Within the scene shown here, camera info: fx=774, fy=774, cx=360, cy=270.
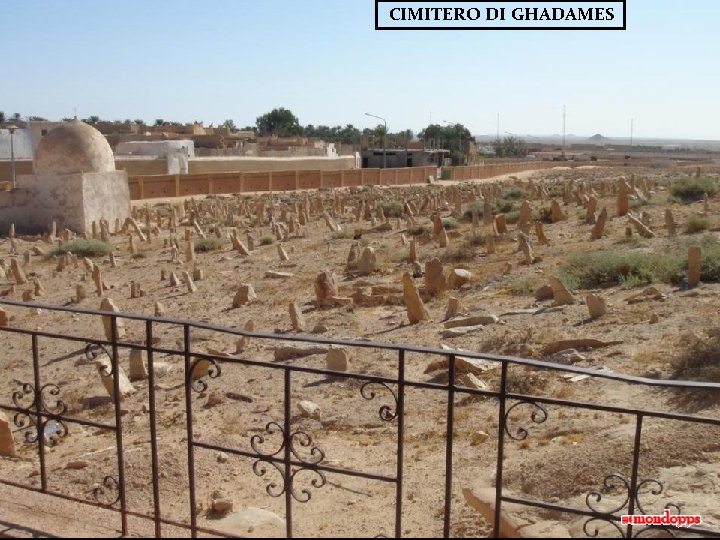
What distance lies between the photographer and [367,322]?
9867 mm

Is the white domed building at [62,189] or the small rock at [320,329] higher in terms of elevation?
the white domed building at [62,189]

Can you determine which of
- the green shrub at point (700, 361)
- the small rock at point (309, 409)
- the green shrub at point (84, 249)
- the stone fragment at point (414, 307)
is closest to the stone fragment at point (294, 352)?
the small rock at point (309, 409)

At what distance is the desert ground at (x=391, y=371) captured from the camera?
480cm

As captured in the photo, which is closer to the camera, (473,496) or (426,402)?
(473,496)

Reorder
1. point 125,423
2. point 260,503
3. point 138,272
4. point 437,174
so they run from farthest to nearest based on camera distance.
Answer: point 437,174
point 138,272
point 125,423
point 260,503

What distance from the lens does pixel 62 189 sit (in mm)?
21484

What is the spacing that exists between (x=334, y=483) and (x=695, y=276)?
21.1 ft

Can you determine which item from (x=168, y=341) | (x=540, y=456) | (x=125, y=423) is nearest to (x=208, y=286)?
(x=168, y=341)

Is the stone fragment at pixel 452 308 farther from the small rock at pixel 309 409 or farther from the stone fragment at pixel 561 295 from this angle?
the small rock at pixel 309 409

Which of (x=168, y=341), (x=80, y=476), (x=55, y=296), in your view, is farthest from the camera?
(x=55, y=296)

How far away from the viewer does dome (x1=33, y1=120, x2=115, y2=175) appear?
21.8 meters

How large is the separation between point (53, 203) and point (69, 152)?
1.52m

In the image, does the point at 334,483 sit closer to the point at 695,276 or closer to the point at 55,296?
the point at 695,276

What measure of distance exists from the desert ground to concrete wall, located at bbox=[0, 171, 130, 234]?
16.8 feet
